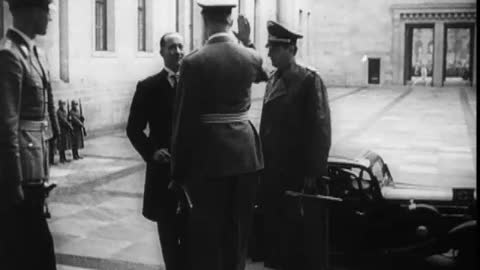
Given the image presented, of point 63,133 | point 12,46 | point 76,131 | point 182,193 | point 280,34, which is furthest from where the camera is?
point 76,131

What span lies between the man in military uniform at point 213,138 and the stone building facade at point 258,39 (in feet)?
4.22

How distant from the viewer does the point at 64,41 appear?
675 inches

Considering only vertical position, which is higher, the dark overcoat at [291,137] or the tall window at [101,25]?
the tall window at [101,25]

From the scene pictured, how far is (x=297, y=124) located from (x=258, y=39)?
2880 cm

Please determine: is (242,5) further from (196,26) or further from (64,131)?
(64,131)

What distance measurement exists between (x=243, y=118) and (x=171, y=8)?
63.9 ft

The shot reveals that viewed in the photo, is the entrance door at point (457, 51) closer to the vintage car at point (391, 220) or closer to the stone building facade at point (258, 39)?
the stone building facade at point (258, 39)

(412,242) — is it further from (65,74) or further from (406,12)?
(406,12)

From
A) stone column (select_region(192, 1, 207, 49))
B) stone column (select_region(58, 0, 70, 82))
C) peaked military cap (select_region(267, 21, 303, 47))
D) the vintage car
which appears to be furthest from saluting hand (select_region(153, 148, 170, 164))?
stone column (select_region(192, 1, 207, 49))

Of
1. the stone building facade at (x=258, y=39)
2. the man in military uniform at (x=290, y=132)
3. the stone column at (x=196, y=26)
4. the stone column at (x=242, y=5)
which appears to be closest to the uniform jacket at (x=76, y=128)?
the stone building facade at (x=258, y=39)

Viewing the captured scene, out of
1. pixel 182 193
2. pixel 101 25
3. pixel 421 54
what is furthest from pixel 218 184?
pixel 421 54

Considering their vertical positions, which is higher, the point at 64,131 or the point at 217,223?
the point at 217,223

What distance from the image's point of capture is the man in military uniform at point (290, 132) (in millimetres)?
4930

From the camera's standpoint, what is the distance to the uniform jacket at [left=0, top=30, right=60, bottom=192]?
142 inches
